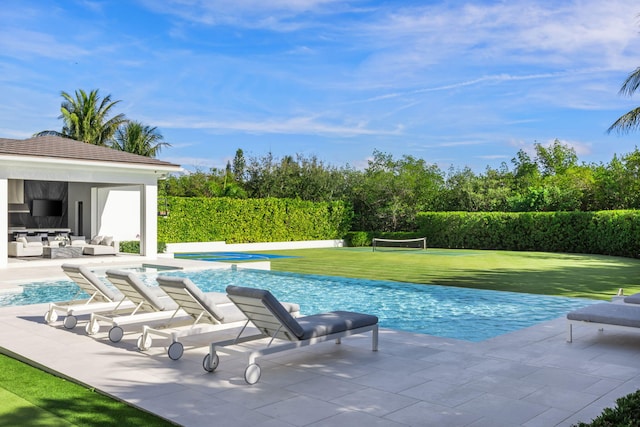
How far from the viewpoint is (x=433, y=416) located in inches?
194

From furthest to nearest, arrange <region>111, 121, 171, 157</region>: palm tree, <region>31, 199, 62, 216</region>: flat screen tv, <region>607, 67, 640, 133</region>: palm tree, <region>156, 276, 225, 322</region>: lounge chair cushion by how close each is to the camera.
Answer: <region>111, 121, 171, 157</region>: palm tree < <region>31, 199, 62, 216</region>: flat screen tv < <region>607, 67, 640, 133</region>: palm tree < <region>156, 276, 225, 322</region>: lounge chair cushion

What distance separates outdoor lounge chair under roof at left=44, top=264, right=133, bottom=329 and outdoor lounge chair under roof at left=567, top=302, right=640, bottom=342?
6.71m

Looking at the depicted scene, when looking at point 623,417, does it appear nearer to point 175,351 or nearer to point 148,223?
point 175,351

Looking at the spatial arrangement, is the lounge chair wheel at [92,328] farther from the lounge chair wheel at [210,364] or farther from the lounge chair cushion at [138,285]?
the lounge chair wheel at [210,364]

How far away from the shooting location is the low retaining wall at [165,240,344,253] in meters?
29.2

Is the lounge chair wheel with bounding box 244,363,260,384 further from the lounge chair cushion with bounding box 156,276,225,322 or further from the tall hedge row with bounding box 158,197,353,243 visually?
the tall hedge row with bounding box 158,197,353,243

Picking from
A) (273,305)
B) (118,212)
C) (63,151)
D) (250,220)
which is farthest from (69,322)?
(250,220)

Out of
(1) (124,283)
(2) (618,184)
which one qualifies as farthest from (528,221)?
(1) (124,283)

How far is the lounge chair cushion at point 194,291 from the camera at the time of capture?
719 cm

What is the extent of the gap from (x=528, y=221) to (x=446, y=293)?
20.6 meters

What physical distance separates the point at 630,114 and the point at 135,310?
20610mm

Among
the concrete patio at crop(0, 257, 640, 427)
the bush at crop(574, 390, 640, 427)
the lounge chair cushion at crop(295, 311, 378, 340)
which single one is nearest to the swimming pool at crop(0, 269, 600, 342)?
the concrete patio at crop(0, 257, 640, 427)

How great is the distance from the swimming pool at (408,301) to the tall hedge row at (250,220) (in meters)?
11.5

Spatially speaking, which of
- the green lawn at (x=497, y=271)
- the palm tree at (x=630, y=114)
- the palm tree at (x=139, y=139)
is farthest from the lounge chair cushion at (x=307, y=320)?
the palm tree at (x=139, y=139)
